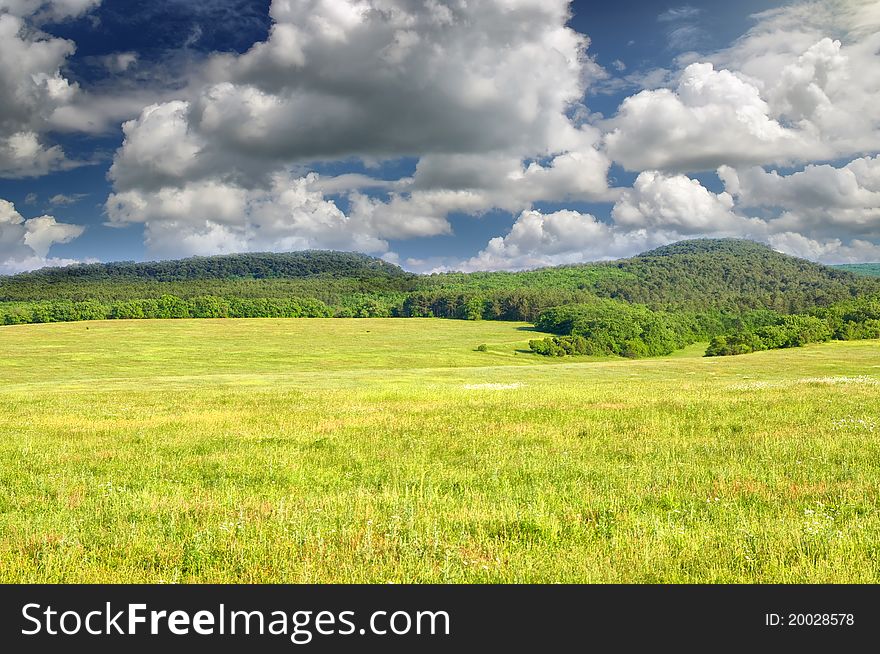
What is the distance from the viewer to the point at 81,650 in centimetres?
559

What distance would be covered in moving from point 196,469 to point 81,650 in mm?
8174

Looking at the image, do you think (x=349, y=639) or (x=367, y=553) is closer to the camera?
(x=349, y=639)

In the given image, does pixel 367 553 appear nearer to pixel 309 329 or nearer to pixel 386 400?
pixel 386 400

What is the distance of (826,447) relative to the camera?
46.5 ft

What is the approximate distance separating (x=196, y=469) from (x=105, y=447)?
4719 mm

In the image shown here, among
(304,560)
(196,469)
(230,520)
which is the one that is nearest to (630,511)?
(304,560)

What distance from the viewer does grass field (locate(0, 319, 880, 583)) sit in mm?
7359

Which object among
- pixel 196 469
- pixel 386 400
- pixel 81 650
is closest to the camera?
pixel 81 650

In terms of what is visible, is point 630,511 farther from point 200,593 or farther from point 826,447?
point 826,447

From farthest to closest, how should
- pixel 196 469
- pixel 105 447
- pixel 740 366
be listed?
pixel 740 366 → pixel 105 447 → pixel 196 469

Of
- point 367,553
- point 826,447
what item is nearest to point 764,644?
point 367,553

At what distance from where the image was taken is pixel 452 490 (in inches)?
441

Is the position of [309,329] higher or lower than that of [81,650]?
higher

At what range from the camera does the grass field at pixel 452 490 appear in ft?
24.1
